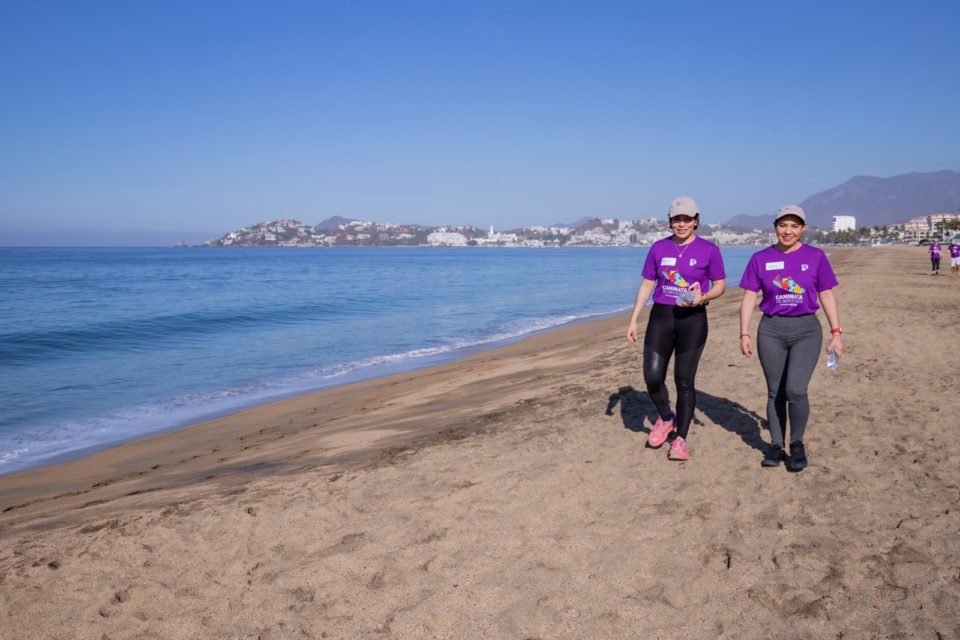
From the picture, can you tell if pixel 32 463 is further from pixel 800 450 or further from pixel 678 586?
pixel 800 450

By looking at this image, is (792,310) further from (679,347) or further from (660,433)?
(660,433)

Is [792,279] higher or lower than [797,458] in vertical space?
higher

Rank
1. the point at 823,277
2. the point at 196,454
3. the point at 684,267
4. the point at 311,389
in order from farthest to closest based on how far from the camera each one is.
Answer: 1. the point at 311,389
2. the point at 196,454
3. the point at 684,267
4. the point at 823,277

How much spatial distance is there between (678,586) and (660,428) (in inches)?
83.9

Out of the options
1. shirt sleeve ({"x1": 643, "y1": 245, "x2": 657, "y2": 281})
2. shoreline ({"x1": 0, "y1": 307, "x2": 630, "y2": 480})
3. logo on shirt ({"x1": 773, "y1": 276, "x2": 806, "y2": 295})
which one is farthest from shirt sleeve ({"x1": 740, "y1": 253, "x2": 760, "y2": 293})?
shoreline ({"x1": 0, "y1": 307, "x2": 630, "y2": 480})

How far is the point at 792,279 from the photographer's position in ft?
14.4

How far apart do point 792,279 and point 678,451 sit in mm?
1468

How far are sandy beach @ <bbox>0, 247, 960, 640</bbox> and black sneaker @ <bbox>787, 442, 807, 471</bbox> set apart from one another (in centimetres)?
12

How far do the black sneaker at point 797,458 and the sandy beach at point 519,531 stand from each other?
0.12m

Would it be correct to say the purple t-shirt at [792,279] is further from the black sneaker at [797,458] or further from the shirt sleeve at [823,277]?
the black sneaker at [797,458]

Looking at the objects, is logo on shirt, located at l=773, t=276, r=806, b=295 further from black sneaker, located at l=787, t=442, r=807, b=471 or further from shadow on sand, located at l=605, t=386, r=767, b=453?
shadow on sand, located at l=605, t=386, r=767, b=453

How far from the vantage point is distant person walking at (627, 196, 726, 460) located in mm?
4617

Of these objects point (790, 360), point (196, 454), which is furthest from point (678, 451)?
point (196, 454)

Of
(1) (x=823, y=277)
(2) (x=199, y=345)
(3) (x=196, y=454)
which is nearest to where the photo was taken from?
(1) (x=823, y=277)
